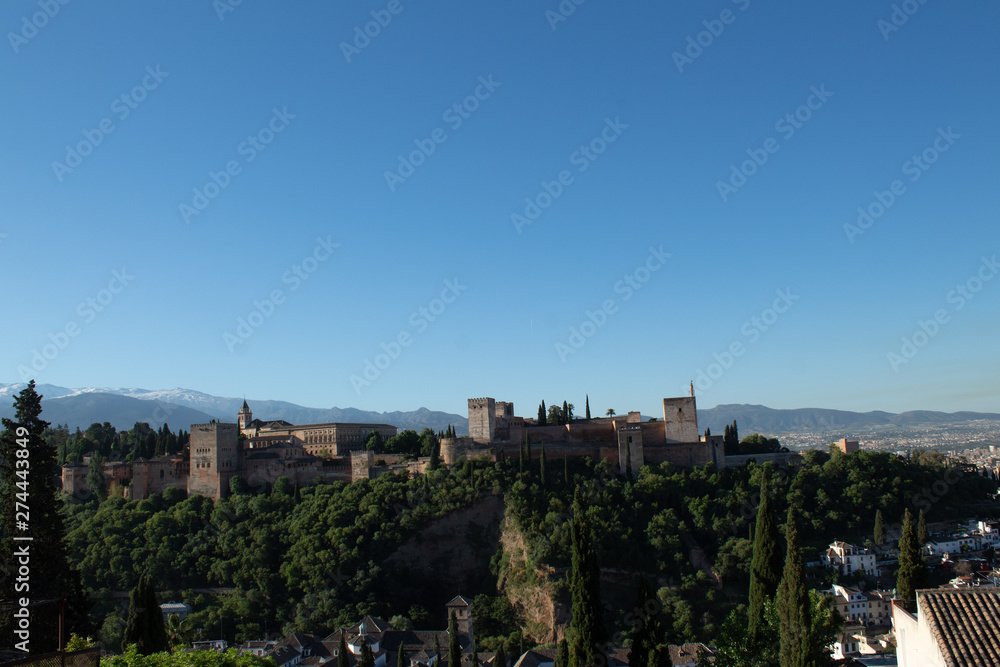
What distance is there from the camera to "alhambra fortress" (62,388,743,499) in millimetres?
54688

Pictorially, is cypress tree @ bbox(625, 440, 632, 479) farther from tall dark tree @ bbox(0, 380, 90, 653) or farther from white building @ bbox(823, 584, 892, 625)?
tall dark tree @ bbox(0, 380, 90, 653)

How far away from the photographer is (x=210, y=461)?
56.4 metres

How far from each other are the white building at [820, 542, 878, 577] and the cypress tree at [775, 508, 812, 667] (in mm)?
31398

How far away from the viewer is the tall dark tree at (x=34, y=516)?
18.2m

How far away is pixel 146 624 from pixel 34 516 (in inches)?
256

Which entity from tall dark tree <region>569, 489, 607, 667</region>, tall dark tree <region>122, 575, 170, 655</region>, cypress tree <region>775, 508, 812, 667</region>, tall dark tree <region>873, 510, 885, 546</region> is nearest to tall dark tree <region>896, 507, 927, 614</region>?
cypress tree <region>775, 508, 812, 667</region>

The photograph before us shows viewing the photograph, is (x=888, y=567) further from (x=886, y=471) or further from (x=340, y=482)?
(x=340, y=482)

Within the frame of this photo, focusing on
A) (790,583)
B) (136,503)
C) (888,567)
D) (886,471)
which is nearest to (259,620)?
(136,503)

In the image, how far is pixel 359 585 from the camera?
46.9 meters

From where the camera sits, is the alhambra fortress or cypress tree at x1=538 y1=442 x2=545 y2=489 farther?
the alhambra fortress

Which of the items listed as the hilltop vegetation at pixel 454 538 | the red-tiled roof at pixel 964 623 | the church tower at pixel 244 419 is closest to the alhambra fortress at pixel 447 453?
the hilltop vegetation at pixel 454 538

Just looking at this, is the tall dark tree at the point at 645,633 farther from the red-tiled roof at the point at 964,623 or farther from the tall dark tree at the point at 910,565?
the red-tiled roof at the point at 964,623

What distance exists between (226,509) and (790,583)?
141ft

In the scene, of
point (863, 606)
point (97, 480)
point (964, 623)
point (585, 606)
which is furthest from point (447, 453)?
point (964, 623)
